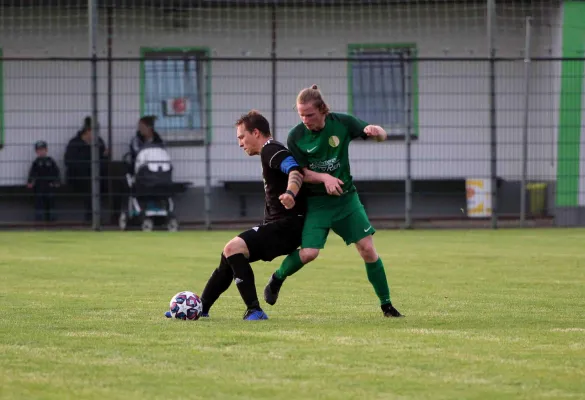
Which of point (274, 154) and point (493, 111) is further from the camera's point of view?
point (493, 111)

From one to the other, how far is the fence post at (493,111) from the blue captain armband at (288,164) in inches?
526

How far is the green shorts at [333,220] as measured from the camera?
8844 mm

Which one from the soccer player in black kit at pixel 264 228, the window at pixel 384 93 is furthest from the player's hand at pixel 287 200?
the window at pixel 384 93

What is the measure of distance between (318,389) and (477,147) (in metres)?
16.7

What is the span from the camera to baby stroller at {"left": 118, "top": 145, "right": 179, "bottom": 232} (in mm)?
21469

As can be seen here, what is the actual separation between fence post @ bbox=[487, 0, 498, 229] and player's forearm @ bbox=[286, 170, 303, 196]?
13468mm

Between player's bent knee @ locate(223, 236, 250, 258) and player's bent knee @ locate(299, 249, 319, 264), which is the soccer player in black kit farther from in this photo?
player's bent knee @ locate(299, 249, 319, 264)

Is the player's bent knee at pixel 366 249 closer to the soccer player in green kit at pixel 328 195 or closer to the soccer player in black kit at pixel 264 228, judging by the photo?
the soccer player in green kit at pixel 328 195

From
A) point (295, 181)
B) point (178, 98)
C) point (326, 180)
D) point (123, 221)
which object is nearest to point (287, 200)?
point (295, 181)

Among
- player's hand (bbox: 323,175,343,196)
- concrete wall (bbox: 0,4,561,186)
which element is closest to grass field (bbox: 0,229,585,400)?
player's hand (bbox: 323,175,343,196)

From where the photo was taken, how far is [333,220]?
29.4 ft

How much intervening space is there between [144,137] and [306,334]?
14259mm

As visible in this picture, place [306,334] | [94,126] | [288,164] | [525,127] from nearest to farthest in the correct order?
1. [306,334]
2. [288,164]
3. [94,126]
4. [525,127]

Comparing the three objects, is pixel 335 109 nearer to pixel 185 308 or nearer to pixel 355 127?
pixel 355 127
